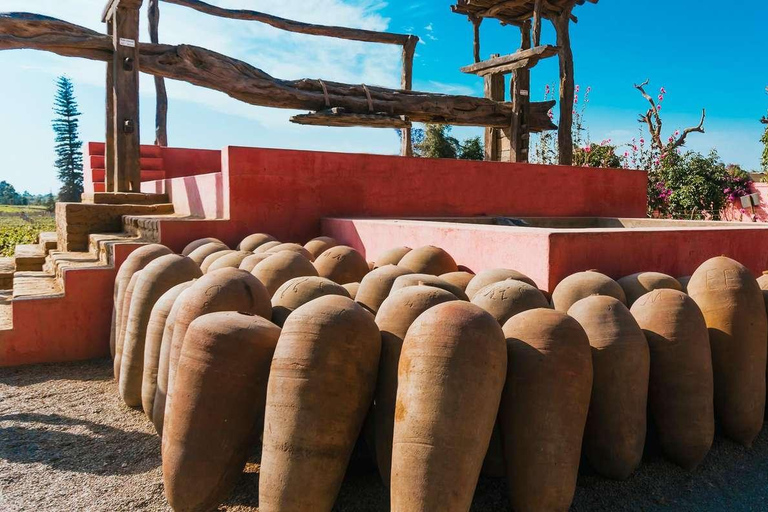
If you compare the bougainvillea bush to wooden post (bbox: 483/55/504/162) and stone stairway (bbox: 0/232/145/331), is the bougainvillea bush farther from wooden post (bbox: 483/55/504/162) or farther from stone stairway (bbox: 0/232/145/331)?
stone stairway (bbox: 0/232/145/331)

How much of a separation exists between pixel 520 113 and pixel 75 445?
30.8ft

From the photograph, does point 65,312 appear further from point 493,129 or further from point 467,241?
point 493,129

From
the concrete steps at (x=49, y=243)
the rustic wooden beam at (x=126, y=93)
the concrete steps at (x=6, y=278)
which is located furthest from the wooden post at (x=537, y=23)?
the concrete steps at (x=6, y=278)

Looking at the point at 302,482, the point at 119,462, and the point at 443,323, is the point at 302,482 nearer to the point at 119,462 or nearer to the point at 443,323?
the point at 443,323

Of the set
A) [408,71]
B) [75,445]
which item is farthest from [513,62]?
[75,445]

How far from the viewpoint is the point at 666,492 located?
2.66 m

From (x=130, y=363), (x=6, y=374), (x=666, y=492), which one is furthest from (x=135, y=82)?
(x=666, y=492)

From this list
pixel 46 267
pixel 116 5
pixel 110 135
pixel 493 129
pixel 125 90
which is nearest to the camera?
pixel 46 267

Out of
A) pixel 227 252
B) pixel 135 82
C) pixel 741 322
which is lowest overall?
pixel 741 322

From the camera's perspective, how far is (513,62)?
1016cm

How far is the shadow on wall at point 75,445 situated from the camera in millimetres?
3014

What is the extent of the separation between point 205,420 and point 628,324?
1988mm

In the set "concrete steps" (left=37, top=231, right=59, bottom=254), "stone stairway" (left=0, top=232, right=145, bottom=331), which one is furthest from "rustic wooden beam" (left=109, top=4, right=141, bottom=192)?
"concrete steps" (left=37, top=231, right=59, bottom=254)

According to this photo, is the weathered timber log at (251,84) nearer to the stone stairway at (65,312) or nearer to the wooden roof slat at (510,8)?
the wooden roof slat at (510,8)
